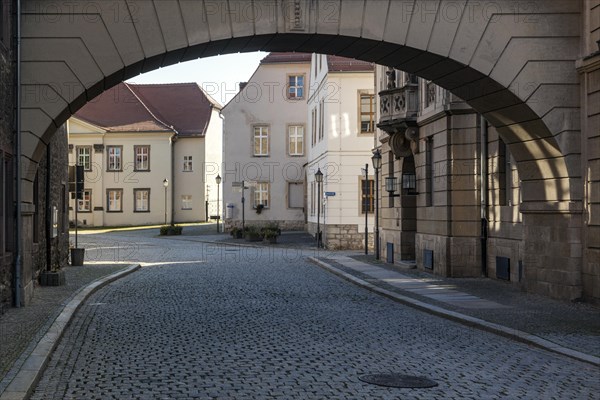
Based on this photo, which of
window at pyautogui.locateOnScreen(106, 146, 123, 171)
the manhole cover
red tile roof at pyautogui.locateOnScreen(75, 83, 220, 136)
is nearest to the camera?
the manhole cover

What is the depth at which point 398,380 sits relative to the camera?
29.7ft

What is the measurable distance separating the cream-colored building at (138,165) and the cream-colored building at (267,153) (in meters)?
15.5

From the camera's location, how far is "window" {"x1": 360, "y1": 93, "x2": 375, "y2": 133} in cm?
4169

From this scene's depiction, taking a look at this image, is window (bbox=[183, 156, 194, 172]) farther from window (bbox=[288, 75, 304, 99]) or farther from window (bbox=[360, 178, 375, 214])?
window (bbox=[360, 178, 375, 214])

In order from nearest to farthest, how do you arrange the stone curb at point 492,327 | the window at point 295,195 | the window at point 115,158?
1. the stone curb at point 492,327
2. the window at point 295,195
3. the window at point 115,158

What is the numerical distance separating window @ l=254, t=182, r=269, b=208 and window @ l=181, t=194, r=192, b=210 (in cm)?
1727


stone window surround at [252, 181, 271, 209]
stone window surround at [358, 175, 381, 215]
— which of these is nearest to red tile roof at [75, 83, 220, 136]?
stone window surround at [252, 181, 271, 209]

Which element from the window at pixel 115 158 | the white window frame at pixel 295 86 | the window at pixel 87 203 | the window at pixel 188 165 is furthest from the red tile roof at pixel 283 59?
the window at pixel 87 203

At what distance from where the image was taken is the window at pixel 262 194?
59.3 m

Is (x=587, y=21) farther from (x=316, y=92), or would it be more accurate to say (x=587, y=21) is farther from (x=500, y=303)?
(x=316, y=92)

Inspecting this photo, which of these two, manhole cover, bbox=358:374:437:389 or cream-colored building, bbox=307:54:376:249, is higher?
cream-colored building, bbox=307:54:376:249

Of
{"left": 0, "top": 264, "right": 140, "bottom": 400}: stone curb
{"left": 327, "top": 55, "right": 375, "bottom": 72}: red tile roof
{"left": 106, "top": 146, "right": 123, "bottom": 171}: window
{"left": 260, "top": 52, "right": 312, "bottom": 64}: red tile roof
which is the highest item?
{"left": 260, "top": 52, "right": 312, "bottom": 64}: red tile roof

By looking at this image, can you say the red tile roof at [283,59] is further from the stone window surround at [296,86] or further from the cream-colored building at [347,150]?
the cream-colored building at [347,150]

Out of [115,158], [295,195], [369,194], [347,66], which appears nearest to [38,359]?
[369,194]
